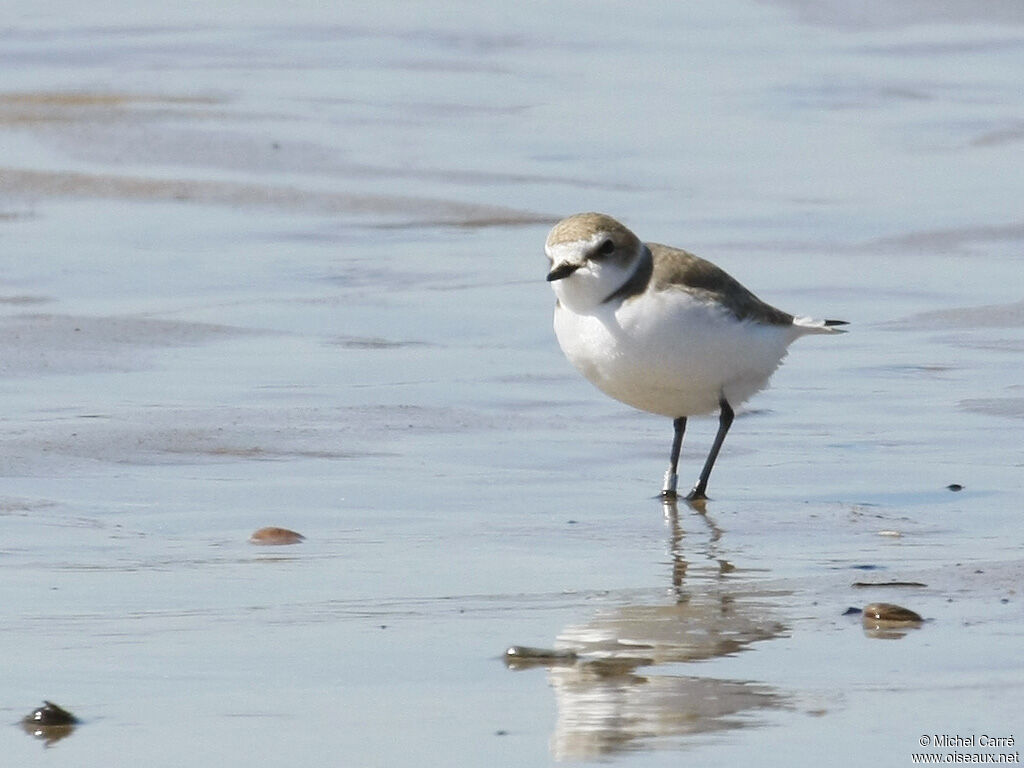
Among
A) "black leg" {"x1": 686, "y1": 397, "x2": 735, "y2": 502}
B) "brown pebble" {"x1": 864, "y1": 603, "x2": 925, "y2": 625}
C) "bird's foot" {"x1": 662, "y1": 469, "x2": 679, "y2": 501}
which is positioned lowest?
"brown pebble" {"x1": 864, "y1": 603, "x2": 925, "y2": 625}

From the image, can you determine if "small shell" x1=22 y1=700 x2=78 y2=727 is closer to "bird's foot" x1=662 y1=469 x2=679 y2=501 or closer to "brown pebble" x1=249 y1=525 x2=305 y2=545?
"brown pebble" x1=249 y1=525 x2=305 y2=545

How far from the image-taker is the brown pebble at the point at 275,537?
5000mm

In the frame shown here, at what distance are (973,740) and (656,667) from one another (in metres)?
0.66

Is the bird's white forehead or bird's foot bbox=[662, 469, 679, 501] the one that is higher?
the bird's white forehead

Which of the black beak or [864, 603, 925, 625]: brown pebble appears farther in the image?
the black beak

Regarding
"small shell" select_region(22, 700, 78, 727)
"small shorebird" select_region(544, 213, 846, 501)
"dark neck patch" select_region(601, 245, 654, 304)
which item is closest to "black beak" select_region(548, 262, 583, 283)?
"small shorebird" select_region(544, 213, 846, 501)

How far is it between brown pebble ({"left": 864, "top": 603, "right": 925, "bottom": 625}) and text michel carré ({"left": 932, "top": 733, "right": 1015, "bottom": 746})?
2.44 feet

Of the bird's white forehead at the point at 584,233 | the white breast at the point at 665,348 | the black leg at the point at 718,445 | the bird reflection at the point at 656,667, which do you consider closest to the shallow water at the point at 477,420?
the bird reflection at the point at 656,667

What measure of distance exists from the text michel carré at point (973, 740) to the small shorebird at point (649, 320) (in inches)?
89.5

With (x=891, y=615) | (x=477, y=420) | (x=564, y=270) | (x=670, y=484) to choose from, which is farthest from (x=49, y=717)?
(x=477, y=420)

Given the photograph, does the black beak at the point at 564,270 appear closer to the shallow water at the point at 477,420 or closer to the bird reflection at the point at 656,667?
the shallow water at the point at 477,420

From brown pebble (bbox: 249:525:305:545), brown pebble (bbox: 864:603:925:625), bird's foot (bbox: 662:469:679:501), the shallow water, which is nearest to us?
the shallow water

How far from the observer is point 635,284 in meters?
5.59

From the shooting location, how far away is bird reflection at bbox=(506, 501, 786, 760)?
3439mm
